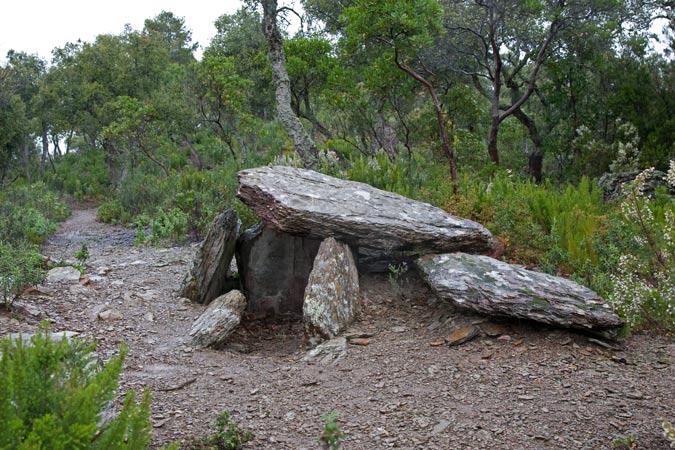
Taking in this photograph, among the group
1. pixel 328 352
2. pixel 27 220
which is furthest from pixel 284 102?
pixel 328 352

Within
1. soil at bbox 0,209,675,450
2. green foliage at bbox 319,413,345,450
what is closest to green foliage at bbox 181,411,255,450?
soil at bbox 0,209,675,450

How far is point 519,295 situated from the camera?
4648 millimetres

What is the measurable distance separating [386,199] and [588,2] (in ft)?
31.3

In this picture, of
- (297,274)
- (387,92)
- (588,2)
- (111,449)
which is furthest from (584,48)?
(111,449)

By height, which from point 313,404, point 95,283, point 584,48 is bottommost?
point 313,404

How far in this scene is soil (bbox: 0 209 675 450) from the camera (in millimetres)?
3523

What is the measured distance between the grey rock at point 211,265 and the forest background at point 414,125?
1.49m

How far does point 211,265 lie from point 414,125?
412 inches

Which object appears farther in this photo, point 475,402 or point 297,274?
point 297,274

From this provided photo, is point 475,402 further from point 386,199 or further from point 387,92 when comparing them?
point 387,92

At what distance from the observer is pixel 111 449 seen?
227 cm

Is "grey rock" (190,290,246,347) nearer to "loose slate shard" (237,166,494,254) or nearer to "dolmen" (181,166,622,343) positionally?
"dolmen" (181,166,622,343)

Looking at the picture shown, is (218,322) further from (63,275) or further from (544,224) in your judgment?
(544,224)

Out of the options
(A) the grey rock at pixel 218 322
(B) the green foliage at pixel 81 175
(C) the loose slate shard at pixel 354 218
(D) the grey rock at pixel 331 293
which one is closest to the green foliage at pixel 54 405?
(A) the grey rock at pixel 218 322
